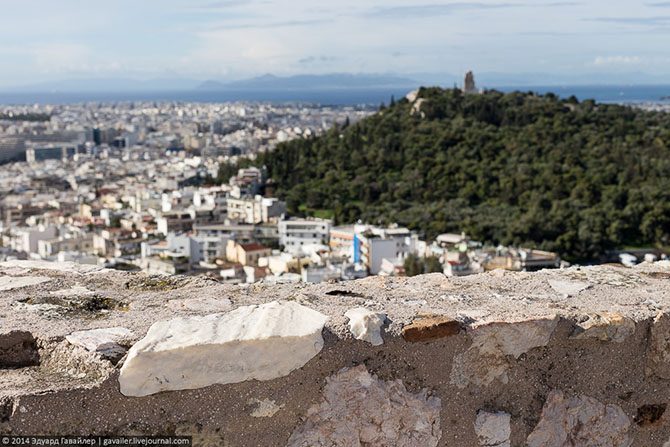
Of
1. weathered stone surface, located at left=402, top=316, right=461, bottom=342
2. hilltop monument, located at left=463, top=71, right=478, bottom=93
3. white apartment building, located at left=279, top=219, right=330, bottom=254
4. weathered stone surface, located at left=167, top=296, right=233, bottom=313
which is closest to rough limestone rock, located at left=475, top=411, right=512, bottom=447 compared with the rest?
weathered stone surface, located at left=402, top=316, right=461, bottom=342

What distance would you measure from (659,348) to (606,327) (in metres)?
0.19

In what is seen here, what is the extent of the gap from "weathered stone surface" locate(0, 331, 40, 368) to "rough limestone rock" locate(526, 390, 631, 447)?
121cm

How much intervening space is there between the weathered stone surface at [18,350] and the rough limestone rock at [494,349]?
3.21 feet

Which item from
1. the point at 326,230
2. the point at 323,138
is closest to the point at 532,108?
the point at 323,138

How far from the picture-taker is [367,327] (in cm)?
188

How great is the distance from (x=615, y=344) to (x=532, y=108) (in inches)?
1702

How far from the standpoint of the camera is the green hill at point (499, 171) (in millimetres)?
28844

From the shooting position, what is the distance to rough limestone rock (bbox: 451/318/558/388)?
1966mm

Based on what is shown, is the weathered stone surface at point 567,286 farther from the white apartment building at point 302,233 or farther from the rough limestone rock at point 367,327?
the white apartment building at point 302,233

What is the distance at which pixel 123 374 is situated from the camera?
1695 mm

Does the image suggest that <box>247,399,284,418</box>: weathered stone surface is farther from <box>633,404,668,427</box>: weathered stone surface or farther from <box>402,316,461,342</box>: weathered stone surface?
<box>633,404,668,427</box>: weathered stone surface

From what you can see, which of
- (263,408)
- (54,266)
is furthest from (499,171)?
(263,408)

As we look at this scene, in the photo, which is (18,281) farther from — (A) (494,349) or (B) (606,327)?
(B) (606,327)

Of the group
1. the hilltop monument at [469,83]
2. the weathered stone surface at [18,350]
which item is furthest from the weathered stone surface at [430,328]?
the hilltop monument at [469,83]
